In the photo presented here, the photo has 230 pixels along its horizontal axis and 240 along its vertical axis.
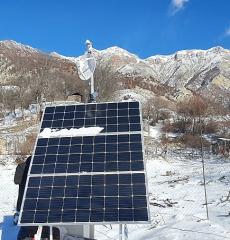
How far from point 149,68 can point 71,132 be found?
15154cm

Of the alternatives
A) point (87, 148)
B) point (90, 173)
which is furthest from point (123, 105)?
point (90, 173)

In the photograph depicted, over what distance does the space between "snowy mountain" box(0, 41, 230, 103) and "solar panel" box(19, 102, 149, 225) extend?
179cm

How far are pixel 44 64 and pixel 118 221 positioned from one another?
60153mm

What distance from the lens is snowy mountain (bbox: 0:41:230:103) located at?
58.3m

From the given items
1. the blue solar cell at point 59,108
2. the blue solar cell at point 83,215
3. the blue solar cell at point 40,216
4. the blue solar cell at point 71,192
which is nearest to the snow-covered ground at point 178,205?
the blue solar cell at point 59,108

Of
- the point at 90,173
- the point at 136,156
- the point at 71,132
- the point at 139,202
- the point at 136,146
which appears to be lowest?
the point at 139,202

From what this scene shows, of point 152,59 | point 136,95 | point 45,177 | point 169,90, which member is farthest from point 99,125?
point 152,59

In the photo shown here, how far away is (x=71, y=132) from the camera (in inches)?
356

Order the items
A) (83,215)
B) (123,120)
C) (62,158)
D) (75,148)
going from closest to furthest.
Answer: (83,215), (62,158), (75,148), (123,120)

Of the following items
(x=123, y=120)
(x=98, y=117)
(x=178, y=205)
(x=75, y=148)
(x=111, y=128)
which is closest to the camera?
(x=75, y=148)

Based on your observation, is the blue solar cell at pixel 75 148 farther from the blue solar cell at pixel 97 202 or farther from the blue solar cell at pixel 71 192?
the blue solar cell at pixel 97 202

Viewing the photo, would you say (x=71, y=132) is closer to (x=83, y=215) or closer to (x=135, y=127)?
(x=135, y=127)

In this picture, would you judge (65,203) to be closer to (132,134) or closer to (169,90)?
(132,134)

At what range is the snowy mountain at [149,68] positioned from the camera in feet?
191
